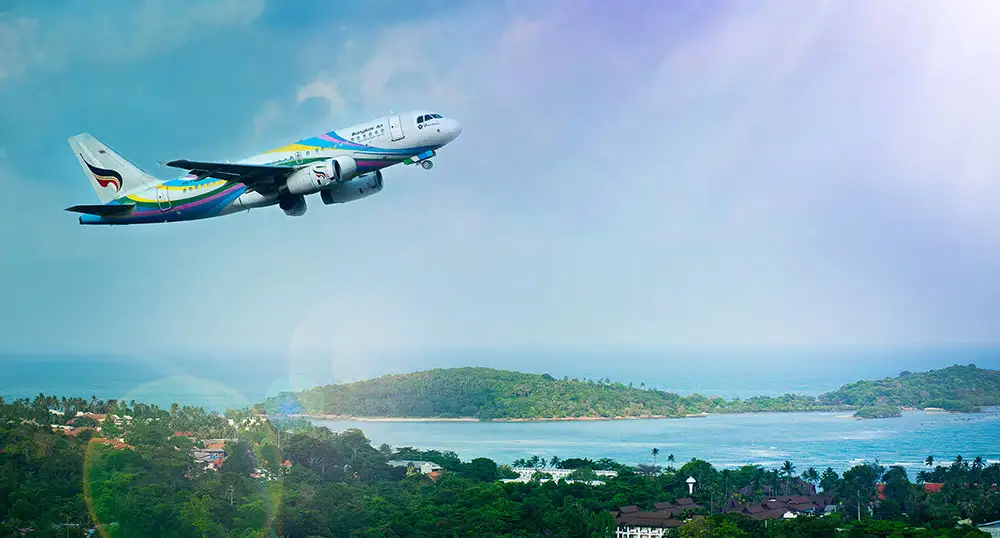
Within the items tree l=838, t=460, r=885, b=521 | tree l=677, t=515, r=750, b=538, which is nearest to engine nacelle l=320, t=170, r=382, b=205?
tree l=677, t=515, r=750, b=538

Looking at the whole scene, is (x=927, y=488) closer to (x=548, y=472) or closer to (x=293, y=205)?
(x=548, y=472)

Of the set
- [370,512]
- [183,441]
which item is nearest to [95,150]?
[370,512]

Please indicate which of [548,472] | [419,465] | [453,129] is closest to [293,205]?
[453,129]

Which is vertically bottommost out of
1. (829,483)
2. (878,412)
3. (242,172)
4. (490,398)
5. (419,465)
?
(829,483)

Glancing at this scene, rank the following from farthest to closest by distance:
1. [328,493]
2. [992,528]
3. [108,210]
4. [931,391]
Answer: [931,391]
[992,528]
[328,493]
[108,210]

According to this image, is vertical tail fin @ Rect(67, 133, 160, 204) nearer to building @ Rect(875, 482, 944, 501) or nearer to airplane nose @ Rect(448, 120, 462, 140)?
airplane nose @ Rect(448, 120, 462, 140)

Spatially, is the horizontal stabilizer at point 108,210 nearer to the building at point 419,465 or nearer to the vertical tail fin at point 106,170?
the vertical tail fin at point 106,170

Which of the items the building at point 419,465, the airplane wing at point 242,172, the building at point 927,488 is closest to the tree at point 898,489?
the building at point 927,488
